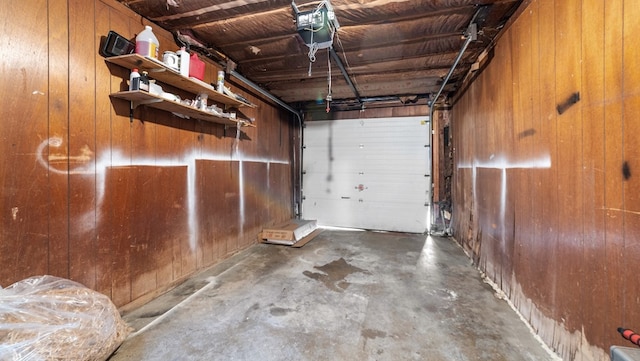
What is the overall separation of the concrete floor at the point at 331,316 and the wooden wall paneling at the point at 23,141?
85cm

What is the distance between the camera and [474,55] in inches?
114

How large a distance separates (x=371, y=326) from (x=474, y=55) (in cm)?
312

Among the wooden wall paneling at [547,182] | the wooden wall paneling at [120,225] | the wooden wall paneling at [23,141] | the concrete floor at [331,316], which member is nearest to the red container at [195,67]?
the wooden wall paneling at [23,141]

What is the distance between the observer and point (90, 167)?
1.82m

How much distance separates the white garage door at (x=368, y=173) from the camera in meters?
4.88

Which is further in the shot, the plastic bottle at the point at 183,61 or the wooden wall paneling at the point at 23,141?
the plastic bottle at the point at 183,61

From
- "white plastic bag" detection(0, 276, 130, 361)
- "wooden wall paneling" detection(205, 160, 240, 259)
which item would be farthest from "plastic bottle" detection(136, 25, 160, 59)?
"white plastic bag" detection(0, 276, 130, 361)

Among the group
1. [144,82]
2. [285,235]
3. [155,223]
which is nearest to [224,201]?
[155,223]

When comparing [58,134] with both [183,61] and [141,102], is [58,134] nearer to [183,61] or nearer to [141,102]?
[141,102]

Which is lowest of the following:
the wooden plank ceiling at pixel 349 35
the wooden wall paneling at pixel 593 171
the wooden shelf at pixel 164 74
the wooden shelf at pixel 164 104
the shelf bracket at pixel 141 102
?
the wooden wall paneling at pixel 593 171

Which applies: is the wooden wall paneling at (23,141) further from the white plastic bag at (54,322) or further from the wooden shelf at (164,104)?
the wooden shelf at (164,104)

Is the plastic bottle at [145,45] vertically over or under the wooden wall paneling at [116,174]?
over

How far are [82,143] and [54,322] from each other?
3.81 feet

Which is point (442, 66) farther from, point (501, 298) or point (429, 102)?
point (501, 298)
